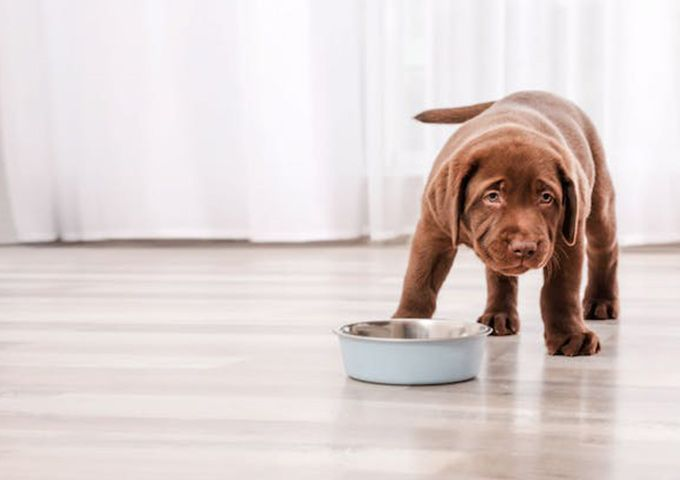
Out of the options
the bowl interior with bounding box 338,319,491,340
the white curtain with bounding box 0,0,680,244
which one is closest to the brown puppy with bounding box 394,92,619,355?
the bowl interior with bounding box 338,319,491,340

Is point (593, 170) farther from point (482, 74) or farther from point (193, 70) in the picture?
point (193, 70)

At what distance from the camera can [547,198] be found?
76.0 inches

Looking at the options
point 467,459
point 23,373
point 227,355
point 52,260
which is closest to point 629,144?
point 52,260

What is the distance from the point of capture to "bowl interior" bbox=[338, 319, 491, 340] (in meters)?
1.91

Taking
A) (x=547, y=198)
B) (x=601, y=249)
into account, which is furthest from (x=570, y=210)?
(x=601, y=249)

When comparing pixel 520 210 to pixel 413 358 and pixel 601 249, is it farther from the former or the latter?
pixel 601 249

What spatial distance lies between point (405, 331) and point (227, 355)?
349mm

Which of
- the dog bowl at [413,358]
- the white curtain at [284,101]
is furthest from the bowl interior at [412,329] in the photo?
the white curtain at [284,101]

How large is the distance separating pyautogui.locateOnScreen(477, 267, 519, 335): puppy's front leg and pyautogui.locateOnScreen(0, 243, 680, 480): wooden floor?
5cm

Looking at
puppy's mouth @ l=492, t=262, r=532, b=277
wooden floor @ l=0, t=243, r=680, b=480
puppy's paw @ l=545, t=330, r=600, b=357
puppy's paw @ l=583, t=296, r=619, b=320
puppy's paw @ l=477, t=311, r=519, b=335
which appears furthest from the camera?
puppy's paw @ l=583, t=296, r=619, b=320

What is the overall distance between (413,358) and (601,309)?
2.86 feet

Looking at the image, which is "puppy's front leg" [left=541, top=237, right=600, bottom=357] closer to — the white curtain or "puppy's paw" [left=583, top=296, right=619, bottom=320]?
"puppy's paw" [left=583, top=296, right=619, bottom=320]

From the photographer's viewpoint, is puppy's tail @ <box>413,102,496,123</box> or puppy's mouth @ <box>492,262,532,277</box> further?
puppy's tail @ <box>413,102,496,123</box>

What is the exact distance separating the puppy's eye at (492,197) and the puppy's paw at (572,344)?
31 centimetres
